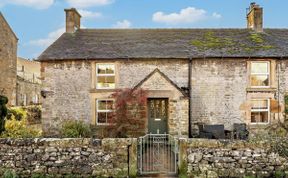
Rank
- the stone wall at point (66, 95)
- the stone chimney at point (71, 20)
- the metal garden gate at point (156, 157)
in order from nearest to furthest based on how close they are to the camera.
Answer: the metal garden gate at point (156, 157)
the stone wall at point (66, 95)
the stone chimney at point (71, 20)

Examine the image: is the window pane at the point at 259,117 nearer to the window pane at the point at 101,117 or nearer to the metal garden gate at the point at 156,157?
the metal garden gate at the point at 156,157

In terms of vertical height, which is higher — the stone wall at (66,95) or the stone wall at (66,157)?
the stone wall at (66,95)

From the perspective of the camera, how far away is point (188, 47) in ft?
65.1

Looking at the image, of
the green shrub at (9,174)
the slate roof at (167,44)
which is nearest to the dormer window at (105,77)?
the slate roof at (167,44)

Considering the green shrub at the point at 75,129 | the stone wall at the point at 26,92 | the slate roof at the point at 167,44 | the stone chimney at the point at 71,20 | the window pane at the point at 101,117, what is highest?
the stone chimney at the point at 71,20

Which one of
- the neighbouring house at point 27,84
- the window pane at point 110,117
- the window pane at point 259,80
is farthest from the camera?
the neighbouring house at point 27,84

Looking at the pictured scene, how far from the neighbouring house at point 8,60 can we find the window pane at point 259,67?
69.9ft

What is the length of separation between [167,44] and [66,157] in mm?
11693

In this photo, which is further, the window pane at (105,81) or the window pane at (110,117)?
the window pane at (105,81)

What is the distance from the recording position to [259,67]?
1914cm

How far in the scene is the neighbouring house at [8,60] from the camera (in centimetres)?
2892

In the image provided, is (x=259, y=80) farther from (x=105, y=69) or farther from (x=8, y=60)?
(x=8, y=60)

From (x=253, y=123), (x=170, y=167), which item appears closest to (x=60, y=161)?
(x=170, y=167)

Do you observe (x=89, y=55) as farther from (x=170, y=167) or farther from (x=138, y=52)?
(x=170, y=167)
